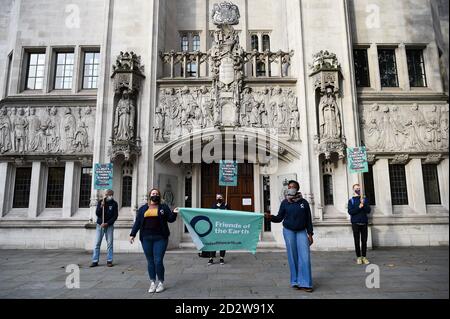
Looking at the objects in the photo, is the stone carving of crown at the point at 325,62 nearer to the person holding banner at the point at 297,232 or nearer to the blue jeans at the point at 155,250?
the person holding banner at the point at 297,232

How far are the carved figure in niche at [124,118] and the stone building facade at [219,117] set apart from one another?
2.1 inches

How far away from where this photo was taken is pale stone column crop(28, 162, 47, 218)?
12477 millimetres

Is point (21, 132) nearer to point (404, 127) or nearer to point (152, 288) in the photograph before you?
point (152, 288)

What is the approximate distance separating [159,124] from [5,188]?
6970mm

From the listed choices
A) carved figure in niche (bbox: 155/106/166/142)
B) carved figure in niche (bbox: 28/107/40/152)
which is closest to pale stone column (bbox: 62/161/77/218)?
carved figure in niche (bbox: 28/107/40/152)

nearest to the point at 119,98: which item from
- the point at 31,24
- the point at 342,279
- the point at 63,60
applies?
the point at 63,60

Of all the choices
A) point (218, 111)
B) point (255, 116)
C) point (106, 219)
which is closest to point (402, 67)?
point (255, 116)

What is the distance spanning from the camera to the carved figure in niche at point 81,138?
41.7 ft

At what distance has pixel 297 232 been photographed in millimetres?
5914

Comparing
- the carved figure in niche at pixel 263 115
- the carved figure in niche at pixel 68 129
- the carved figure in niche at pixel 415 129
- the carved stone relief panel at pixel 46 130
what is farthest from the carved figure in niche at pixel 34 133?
the carved figure in niche at pixel 415 129

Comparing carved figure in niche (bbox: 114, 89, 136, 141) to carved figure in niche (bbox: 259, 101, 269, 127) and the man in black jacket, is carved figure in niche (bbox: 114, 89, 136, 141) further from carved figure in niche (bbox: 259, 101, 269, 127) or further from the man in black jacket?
carved figure in niche (bbox: 259, 101, 269, 127)

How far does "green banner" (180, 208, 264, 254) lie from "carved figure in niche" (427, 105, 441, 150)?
32.7 ft
